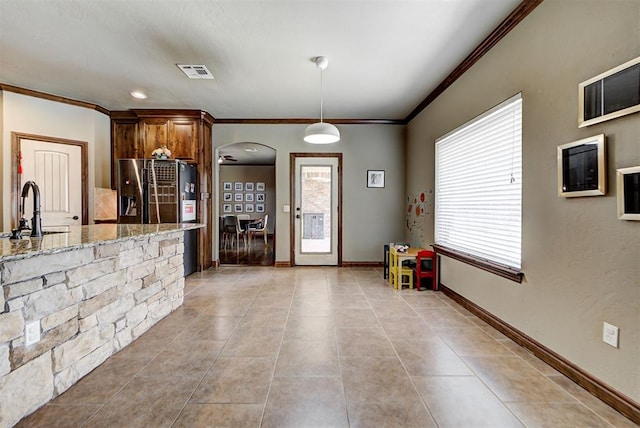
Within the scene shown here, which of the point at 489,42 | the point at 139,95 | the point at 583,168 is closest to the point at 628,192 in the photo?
the point at 583,168

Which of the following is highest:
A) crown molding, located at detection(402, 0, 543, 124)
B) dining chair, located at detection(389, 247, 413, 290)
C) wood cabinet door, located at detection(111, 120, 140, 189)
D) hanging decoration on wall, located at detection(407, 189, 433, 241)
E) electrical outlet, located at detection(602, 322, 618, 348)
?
crown molding, located at detection(402, 0, 543, 124)

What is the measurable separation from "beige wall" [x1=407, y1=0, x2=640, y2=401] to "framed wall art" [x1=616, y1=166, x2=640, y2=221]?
5 cm

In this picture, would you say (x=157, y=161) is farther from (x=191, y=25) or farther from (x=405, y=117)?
(x=405, y=117)

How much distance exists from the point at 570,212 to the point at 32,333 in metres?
3.17

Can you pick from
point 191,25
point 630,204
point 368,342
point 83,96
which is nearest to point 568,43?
point 630,204

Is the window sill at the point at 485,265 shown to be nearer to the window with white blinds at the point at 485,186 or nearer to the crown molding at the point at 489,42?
the window with white blinds at the point at 485,186

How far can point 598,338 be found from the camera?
1689 millimetres

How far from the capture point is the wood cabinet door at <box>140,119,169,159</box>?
15.9 ft

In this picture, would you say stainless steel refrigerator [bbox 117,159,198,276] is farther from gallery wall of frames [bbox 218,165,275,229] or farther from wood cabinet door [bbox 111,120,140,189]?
gallery wall of frames [bbox 218,165,275,229]

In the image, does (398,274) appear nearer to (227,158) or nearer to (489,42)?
(489,42)

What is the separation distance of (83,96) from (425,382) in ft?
17.5

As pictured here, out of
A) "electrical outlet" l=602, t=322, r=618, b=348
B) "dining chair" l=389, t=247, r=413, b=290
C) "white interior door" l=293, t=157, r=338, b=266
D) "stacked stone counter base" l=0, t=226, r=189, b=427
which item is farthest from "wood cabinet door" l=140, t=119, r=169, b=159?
"electrical outlet" l=602, t=322, r=618, b=348

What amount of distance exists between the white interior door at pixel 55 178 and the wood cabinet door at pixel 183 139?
1298mm

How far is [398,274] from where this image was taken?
3.96 meters
